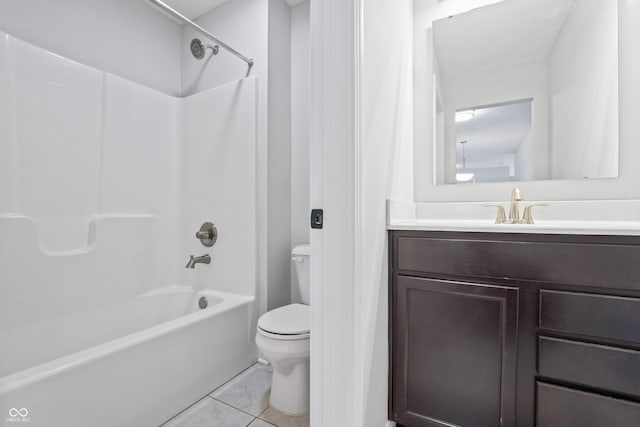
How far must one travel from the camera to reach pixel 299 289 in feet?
6.35

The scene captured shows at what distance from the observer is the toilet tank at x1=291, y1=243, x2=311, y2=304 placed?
1868mm

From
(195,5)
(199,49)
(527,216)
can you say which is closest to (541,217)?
(527,216)

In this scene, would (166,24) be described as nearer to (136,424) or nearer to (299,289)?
(299,289)

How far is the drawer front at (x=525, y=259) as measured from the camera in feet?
→ 2.87

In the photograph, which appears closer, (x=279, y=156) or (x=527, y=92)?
(x=527, y=92)

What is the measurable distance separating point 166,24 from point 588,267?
9.65ft

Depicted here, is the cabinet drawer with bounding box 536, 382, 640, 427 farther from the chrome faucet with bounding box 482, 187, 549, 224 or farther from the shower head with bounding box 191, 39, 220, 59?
the shower head with bounding box 191, 39, 220, 59

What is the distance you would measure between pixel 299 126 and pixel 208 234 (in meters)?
1.02

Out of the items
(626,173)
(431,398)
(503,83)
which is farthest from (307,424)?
(503,83)

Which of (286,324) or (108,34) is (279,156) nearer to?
(286,324)

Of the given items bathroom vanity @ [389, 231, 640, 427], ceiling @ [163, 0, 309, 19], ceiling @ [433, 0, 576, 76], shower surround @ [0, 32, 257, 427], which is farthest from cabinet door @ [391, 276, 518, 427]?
ceiling @ [163, 0, 309, 19]

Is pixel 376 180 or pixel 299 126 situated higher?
pixel 299 126

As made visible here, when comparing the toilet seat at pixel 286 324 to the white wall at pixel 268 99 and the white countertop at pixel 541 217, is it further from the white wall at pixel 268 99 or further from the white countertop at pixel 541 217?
the white countertop at pixel 541 217

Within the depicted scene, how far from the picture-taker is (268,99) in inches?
76.1
